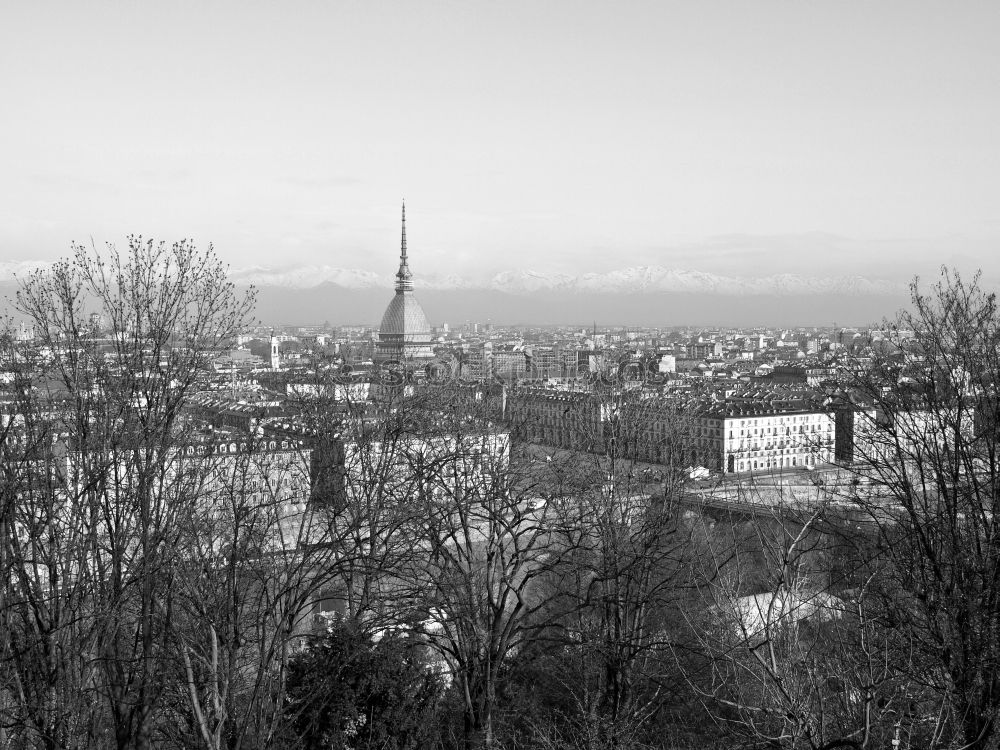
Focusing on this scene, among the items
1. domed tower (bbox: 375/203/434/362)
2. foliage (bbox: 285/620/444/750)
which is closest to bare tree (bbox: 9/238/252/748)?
foliage (bbox: 285/620/444/750)

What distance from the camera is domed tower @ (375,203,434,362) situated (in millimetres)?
90938

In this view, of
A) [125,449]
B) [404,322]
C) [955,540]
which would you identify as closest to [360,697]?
[125,449]

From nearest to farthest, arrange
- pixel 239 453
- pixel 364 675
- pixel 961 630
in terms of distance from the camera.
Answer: pixel 961 630 < pixel 239 453 < pixel 364 675

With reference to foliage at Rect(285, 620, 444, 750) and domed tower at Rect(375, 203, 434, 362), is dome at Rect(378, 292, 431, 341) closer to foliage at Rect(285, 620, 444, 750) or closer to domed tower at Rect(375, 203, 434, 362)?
domed tower at Rect(375, 203, 434, 362)

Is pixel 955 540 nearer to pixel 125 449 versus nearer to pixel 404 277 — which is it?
pixel 125 449

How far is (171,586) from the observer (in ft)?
18.9

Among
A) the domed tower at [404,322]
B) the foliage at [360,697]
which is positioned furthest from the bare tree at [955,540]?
the domed tower at [404,322]

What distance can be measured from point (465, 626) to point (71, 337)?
144 inches

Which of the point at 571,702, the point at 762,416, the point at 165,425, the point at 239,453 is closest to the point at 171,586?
the point at 165,425

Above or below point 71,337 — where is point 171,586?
below

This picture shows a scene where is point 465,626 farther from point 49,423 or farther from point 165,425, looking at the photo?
point 49,423

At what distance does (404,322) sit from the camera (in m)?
91.8

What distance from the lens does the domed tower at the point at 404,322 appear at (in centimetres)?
9094

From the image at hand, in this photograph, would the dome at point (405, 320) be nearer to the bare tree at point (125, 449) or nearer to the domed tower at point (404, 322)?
the domed tower at point (404, 322)
